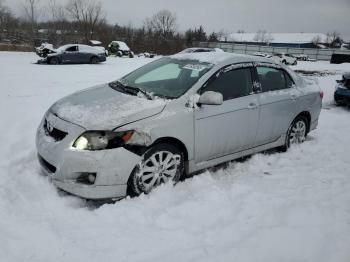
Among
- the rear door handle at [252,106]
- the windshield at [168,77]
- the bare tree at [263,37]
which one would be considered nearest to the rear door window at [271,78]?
the rear door handle at [252,106]

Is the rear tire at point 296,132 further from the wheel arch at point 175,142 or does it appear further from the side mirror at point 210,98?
the wheel arch at point 175,142

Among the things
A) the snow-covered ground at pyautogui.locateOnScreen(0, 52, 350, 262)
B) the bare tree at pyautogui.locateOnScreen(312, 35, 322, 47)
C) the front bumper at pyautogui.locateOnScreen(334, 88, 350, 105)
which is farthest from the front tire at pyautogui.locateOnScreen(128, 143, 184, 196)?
the bare tree at pyautogui.locateOnScreen(312, 35, 322, 47)

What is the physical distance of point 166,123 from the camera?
3721 mm

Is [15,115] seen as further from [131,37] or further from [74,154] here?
[131,37]

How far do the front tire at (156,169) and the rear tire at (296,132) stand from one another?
87.7 inches

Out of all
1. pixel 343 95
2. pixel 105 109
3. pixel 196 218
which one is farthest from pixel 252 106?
pixel 343 95

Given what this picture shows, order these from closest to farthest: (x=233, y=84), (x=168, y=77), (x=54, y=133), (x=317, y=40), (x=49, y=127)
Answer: (x=54, y=133) → (x=49, y=127) → (x=233, y=84) → (x=168, y=77) → (x=317, y=40)

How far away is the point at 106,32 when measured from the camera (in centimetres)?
4912

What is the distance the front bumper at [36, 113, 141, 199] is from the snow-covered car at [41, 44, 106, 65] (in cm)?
1923

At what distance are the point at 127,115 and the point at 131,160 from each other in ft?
1.58

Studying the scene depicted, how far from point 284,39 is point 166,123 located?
9606 cm

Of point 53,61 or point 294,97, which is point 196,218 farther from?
point 53,61

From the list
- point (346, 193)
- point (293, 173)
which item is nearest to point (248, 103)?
point (293, 173)

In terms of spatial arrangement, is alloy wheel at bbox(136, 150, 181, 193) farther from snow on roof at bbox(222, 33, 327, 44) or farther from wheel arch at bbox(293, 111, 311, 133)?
snow on roof at bbox(222, 33, 327, 44)
